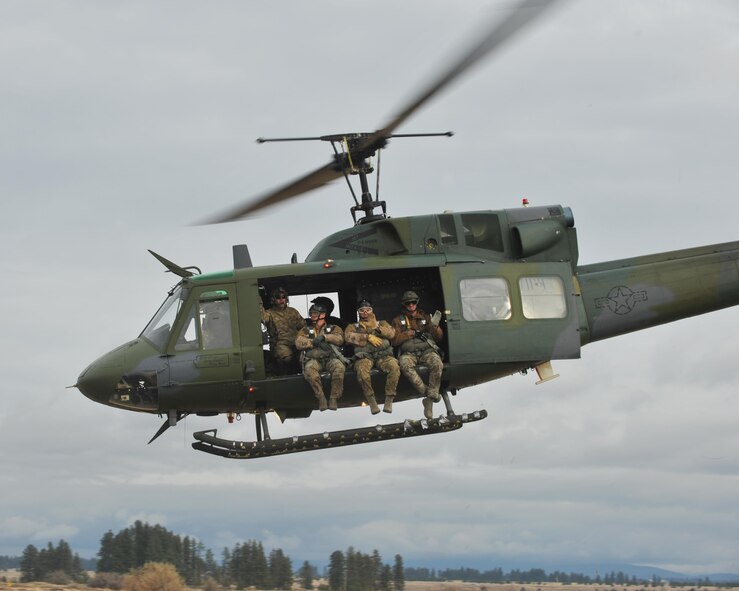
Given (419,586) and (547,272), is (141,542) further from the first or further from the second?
(547,272)

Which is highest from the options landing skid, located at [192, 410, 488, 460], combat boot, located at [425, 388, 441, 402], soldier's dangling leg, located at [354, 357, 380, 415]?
soldier's dangling leg, located at [354, 357, 380, 415]

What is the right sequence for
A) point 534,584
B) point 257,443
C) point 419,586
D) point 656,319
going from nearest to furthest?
point 257,443, point 656,319, point 419,586, point 534,584

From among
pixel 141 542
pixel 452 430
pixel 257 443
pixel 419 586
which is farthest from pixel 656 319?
pixel 141 542

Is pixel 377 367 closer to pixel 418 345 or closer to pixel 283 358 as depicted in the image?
pixel 418 345

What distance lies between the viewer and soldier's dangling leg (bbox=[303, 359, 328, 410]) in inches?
504

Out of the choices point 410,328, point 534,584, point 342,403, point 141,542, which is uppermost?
point 410,328

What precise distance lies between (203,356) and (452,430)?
10.1 feet

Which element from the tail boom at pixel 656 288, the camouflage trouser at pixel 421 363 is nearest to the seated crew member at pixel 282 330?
the camouflage trouser at pixel 421 363

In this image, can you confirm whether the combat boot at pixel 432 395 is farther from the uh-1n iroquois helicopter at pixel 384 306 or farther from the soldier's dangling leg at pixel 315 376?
the soldier's dangling leg at pixel 315 376

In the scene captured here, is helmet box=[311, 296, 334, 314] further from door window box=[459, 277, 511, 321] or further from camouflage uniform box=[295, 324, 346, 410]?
door window box=[459, 277, 511, 321]

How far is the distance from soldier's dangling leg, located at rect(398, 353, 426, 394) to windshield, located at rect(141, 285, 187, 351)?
9.02 ft

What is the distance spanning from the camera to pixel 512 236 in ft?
44.7

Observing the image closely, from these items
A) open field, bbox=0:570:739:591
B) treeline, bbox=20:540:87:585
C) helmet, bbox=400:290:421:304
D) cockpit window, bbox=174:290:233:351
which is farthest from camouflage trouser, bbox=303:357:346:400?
treeline, bbox=20:540:87:585

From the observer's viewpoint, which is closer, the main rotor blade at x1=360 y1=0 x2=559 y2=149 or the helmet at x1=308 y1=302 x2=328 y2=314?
the main rotor blade at x1=360 y1=0 x2=559 y2=149
